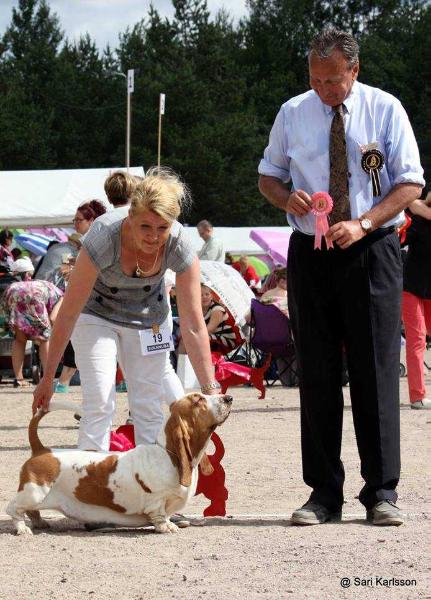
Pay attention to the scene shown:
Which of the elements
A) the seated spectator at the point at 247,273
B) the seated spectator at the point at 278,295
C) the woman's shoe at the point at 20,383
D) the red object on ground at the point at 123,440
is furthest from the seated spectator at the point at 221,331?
the seated spectator at the point at 247,273

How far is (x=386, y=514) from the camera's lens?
4.93m

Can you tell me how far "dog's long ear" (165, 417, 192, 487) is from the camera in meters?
4.75

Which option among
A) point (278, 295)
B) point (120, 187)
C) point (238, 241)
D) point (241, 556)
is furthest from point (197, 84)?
point (241, 556)

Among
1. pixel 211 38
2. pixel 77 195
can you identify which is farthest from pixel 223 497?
pixel 211 38

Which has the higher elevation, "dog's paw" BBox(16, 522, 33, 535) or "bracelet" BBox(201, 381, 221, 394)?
"bracelet" BBox(201, 381, 221, 394)

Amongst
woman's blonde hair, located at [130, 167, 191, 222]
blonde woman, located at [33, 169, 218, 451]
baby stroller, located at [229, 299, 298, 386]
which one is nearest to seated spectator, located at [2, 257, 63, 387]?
baby stroller, located at [229, 299, 298, 386]

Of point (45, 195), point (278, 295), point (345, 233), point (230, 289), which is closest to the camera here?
point (345, 233)

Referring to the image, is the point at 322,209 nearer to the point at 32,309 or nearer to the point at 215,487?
the point at 215,487

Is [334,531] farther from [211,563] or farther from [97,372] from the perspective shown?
[97,372]

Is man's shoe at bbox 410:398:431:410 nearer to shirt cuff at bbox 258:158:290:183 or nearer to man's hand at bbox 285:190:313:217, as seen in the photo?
shirt cuff at bbox 258:158:290:183

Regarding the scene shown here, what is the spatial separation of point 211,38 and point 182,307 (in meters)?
62.9

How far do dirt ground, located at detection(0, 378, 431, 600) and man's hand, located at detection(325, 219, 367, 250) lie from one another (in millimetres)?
1131

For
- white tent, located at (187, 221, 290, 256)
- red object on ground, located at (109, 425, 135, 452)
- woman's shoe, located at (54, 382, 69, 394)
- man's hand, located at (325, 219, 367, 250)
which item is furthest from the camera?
white tent, located at (187, 221, 290, 256)

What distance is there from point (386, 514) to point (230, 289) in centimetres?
881
